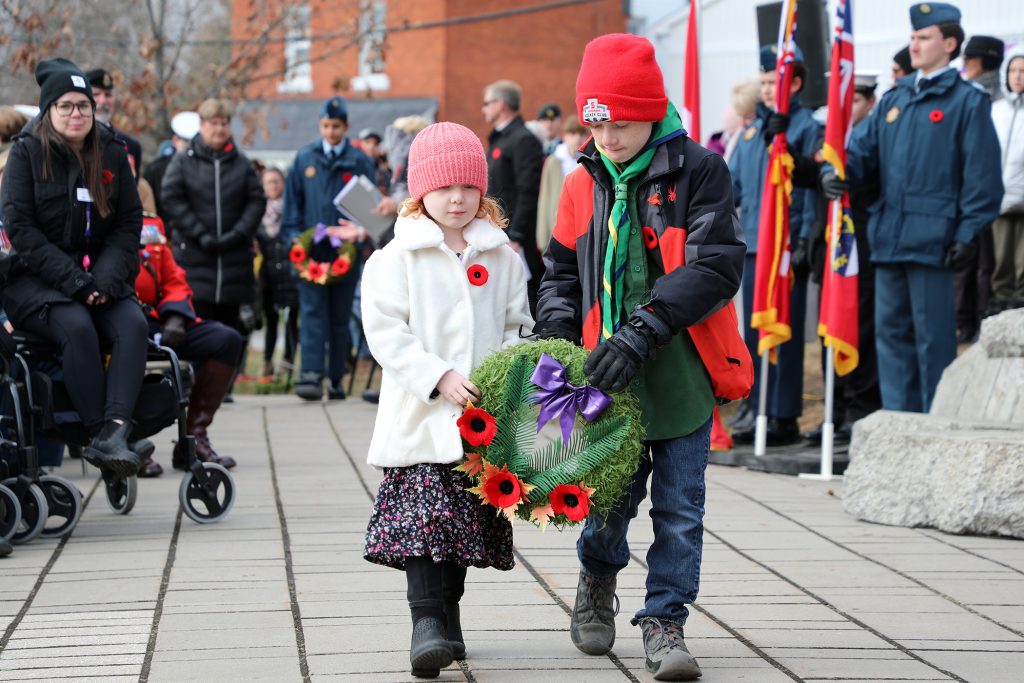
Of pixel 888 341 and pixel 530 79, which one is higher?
pixel 530 79

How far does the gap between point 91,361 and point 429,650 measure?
2988mm

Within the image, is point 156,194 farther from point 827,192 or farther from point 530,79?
point 530,79

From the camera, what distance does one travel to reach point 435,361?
4.17m

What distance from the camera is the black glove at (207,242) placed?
10.3 meters

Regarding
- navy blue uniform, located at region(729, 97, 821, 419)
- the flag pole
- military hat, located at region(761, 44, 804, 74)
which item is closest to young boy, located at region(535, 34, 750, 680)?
the flag pole

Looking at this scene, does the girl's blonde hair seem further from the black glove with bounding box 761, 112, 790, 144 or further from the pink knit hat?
the black glove with bounding box 761, 112, 790, 144

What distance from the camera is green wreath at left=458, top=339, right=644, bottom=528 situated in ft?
13.2

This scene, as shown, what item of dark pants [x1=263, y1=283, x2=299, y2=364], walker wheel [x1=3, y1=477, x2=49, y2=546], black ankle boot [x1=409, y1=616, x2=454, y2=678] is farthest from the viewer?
dark pants [x1=263, y1=283, x2=299, y2=364]

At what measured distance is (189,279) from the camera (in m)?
10.3

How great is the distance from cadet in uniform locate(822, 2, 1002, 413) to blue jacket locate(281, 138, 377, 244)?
15.3ft

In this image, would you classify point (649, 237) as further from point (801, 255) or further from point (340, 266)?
point (340, 266)

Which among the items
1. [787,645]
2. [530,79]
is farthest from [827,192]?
[530,79]

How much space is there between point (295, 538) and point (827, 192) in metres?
3.50

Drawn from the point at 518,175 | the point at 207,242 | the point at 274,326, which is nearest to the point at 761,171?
the point at 518,175
